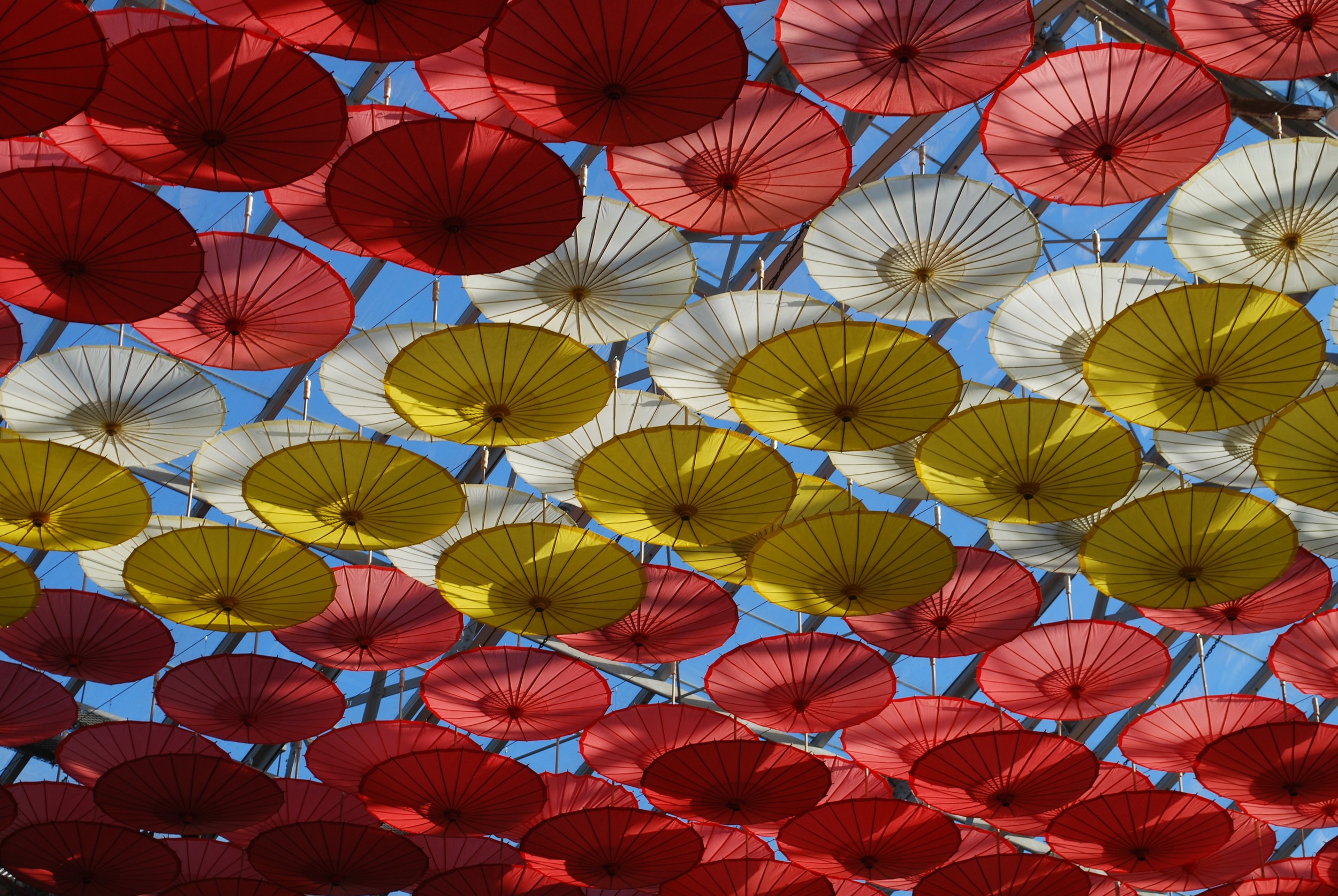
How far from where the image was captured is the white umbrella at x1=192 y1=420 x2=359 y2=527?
16.5 metres

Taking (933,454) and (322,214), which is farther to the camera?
(933,454)

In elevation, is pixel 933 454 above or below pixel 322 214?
below

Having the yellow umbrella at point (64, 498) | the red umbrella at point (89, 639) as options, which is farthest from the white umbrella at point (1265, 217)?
the red umbrella at point (89, 639)

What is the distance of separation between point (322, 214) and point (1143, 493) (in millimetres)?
11843

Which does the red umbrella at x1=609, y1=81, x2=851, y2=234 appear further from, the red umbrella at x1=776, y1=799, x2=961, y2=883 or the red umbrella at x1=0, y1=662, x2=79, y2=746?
the red umbrella at x1=0, y1=662, x2=79, y2=746

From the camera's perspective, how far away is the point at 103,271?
13.1 m

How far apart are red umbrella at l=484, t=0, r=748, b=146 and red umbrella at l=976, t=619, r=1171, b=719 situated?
33.3 ft

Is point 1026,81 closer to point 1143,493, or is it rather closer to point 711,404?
point 711,404

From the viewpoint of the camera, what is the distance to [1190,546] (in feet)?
54.5

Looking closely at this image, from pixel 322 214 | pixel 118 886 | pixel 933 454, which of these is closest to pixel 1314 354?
pixel 933 454

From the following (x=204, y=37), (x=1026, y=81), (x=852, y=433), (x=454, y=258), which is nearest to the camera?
(x=204, y=37)

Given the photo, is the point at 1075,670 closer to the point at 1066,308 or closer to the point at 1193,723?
the point at 1193,723

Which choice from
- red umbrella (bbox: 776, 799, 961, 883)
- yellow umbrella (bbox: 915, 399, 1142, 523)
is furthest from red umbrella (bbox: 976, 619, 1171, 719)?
yellow umbrella (bbox: 915, 399, 1142, 523)

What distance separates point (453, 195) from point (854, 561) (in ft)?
23.3
